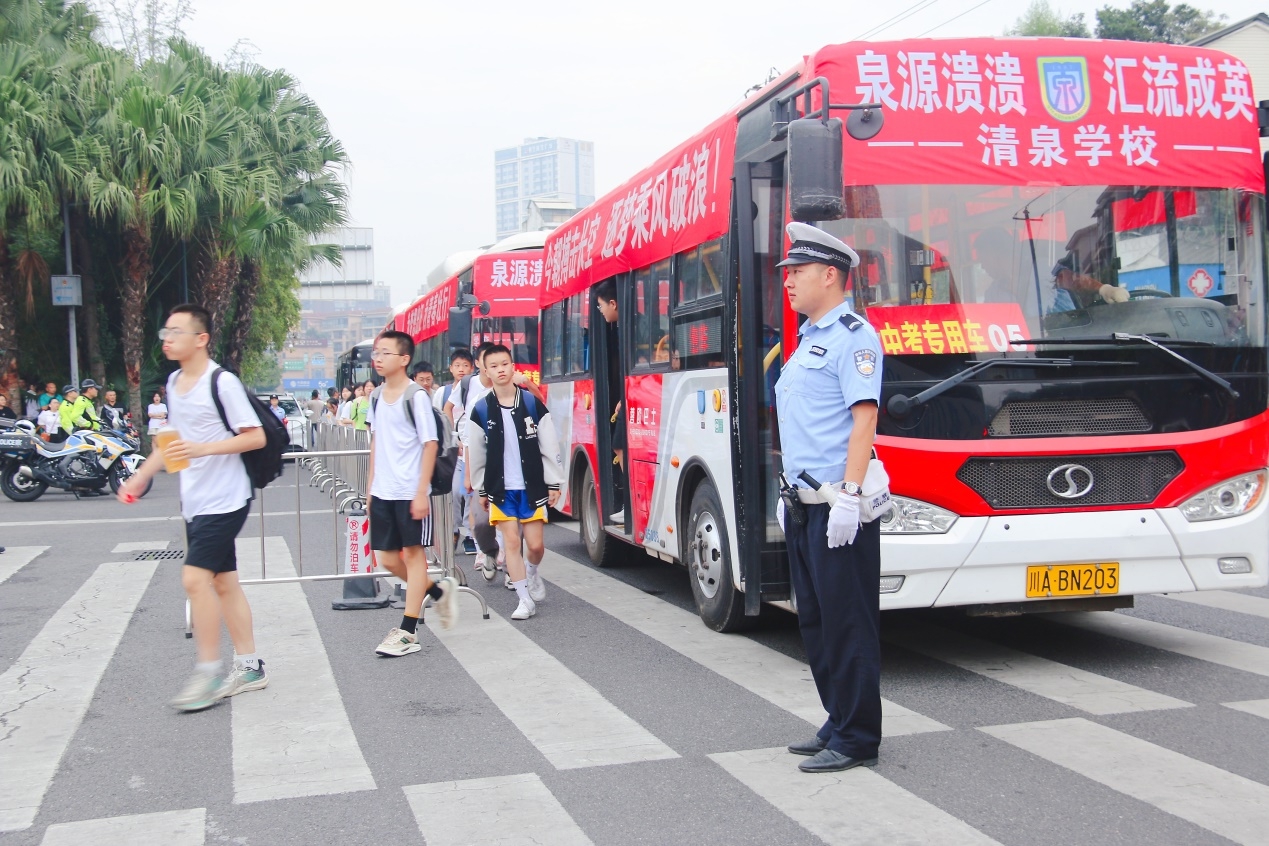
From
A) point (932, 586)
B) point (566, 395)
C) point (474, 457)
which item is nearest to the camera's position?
point (932, 586)

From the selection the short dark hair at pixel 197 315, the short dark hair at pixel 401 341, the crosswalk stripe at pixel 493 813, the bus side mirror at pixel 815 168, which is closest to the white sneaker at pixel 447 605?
the short dark hair at pixel 401 341

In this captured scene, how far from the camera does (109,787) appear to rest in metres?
4.68

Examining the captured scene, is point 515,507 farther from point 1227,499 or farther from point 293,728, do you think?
point 1227,499

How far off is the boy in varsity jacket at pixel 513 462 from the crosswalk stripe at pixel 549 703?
70 centimetres

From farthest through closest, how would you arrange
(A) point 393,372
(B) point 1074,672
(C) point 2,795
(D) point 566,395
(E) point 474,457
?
(D) point 566,395
(E) point 474,457
(A) point 393,372
(B) point 1074,672
(C) point 2,795

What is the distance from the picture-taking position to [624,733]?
5254mm

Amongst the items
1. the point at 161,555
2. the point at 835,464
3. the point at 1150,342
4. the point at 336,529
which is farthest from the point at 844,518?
the point at 161,555

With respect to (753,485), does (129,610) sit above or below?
below

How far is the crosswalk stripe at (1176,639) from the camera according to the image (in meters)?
6.43

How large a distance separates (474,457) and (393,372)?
152 centimetres

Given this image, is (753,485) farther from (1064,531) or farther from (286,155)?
(286,155)

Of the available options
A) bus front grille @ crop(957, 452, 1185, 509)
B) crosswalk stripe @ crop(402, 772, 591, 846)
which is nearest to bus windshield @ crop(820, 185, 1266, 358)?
bus front grille @ crop(957, 452, 1185, 509)

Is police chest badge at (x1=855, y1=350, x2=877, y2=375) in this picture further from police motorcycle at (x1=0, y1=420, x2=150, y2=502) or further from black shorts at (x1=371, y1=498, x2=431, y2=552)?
police motorcycle at (x1=0, y1=420, x2=150, y2=502)

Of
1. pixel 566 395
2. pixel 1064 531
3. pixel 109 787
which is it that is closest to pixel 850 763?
pixel 1064 531
